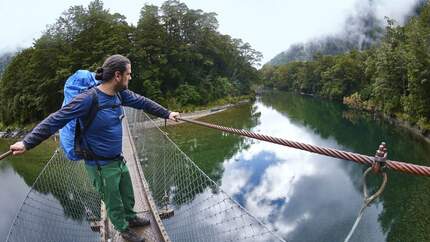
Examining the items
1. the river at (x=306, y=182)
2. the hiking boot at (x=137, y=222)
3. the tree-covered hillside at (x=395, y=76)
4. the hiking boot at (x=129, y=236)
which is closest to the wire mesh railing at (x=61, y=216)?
the river at (x=306, y=182)

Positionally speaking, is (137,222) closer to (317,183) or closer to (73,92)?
(73,92)

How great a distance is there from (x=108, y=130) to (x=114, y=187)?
306 millimetres

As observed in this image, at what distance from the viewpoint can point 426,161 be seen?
998 cm

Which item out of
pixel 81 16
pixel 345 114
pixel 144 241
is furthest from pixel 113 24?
pixel 144 241

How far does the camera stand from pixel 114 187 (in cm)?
186

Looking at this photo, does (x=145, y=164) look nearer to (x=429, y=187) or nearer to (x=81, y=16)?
(x=429, y=187)

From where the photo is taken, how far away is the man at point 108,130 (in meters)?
1.51

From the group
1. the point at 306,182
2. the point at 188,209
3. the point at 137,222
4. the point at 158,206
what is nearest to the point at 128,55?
the point at 306,182

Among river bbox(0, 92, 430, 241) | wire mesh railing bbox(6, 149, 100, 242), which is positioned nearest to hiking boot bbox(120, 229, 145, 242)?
wire mesh railing bbox(6, 149, 100, 242)

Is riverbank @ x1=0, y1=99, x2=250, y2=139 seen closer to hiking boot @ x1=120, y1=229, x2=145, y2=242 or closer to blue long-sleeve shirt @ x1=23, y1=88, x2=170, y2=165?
hiking boot @ x1=120, y1=229, x2=145, y2=242

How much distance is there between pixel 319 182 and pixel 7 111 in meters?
19.1

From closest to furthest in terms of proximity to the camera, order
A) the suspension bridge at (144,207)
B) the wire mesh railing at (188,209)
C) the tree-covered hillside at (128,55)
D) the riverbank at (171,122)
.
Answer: the suspension bridge at (144,207)
the wire mesh railing at (188,209)
the riverbank at (171,122)
the tree-covered hillside at (128,55)

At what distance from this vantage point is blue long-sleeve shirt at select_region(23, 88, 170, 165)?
1.47m

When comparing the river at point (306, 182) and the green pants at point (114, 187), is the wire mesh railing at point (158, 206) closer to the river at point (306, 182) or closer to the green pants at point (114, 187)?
the river at point (306, 182)
